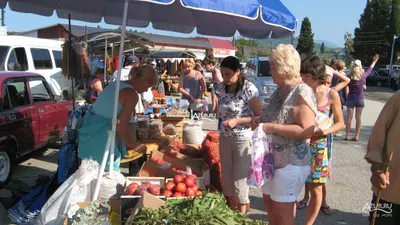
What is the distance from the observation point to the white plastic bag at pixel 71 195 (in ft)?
11.2

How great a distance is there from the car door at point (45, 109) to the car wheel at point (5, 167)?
89 cm

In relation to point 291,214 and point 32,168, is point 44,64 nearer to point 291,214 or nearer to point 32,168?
point 32,168

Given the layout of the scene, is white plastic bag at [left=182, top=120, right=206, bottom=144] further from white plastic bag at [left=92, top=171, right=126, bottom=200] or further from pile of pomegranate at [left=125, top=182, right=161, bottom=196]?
pile of pomegranate at [left=125, top=182, right=161, bottom=196]

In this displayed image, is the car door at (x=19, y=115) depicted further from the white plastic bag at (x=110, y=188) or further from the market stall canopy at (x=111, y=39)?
the market stall canopy at (x=111, y=39)

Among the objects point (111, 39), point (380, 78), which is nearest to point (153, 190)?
point (111, 39)

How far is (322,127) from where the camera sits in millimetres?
3615

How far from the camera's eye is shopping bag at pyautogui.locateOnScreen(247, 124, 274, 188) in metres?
2.70

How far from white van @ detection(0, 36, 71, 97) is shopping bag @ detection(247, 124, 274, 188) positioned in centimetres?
793

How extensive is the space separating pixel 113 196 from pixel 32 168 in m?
3.44

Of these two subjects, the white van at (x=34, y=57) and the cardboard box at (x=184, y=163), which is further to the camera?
the white van at (x=34, y=57)

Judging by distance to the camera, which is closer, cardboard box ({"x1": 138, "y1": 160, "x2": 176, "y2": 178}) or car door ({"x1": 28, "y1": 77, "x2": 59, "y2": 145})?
cardboard box ({"x1": 138, "y1": 160, "x2": 176, "y2": 178})

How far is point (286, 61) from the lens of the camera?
8.69 ft

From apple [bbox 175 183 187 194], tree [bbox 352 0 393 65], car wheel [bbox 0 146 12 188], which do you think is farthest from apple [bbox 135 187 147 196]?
tree [bbox 352 0 393 65]

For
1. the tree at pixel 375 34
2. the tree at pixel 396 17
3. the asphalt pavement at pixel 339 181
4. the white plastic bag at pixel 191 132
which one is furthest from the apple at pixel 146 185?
the tree at pixel 396 17
